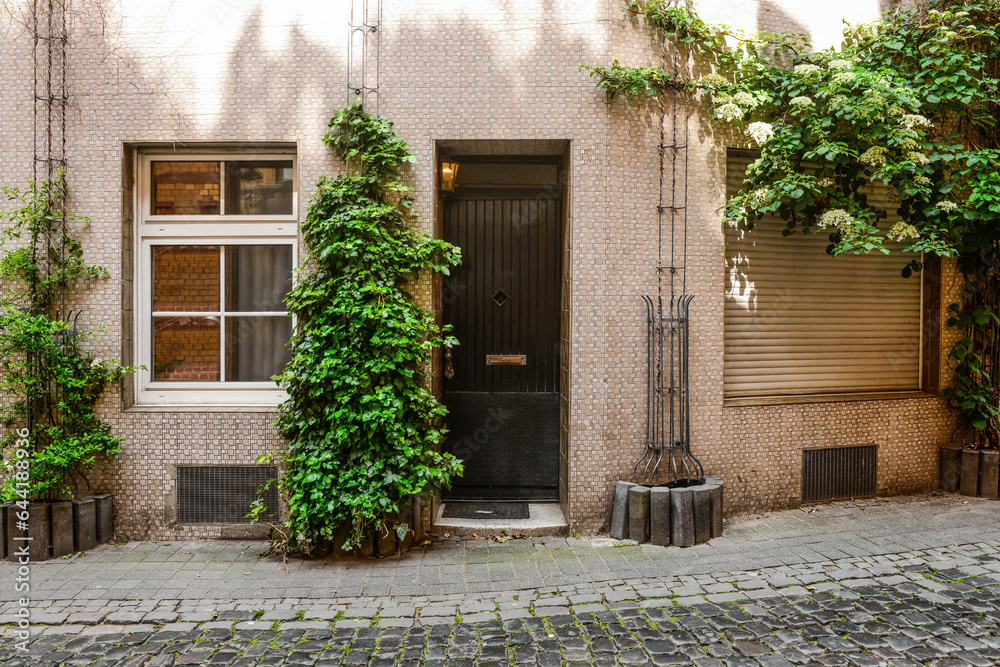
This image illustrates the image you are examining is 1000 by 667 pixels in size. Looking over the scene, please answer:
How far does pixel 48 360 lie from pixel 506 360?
417cm

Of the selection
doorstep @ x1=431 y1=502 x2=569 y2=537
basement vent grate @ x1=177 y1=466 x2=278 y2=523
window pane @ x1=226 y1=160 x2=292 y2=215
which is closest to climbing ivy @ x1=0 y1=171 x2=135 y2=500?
basement vent grate @ x1=177 y1=466 x2=278 y2=523

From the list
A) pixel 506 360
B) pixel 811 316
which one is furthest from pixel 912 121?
pixel 506 360

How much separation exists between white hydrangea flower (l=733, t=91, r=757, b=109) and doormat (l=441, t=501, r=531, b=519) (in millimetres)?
4379

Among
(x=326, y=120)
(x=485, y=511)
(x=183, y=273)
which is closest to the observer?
(x=326, y=120)

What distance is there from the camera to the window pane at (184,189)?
18.5 ft

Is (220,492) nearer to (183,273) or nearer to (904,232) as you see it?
(183,273)

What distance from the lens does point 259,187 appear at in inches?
223

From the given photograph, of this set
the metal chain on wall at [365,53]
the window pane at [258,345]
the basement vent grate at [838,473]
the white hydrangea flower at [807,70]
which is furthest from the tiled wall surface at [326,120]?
the basement vent grate at [838,473]

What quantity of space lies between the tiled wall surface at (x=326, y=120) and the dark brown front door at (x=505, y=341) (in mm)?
894

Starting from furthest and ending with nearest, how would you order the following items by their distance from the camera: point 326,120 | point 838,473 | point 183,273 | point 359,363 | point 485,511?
point 838,473
point 485,511
point 183,273
point 326,120
point 359,363

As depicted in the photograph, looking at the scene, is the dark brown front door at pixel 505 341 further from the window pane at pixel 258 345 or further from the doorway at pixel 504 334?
the window pane at pixel 258 345

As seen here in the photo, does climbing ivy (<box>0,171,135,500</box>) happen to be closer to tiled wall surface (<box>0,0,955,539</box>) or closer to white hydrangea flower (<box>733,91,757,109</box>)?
tiled wall surface (<box>0,0,955,539</box>)

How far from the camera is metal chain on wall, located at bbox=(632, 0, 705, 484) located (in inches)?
216

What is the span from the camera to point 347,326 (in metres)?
4.97
